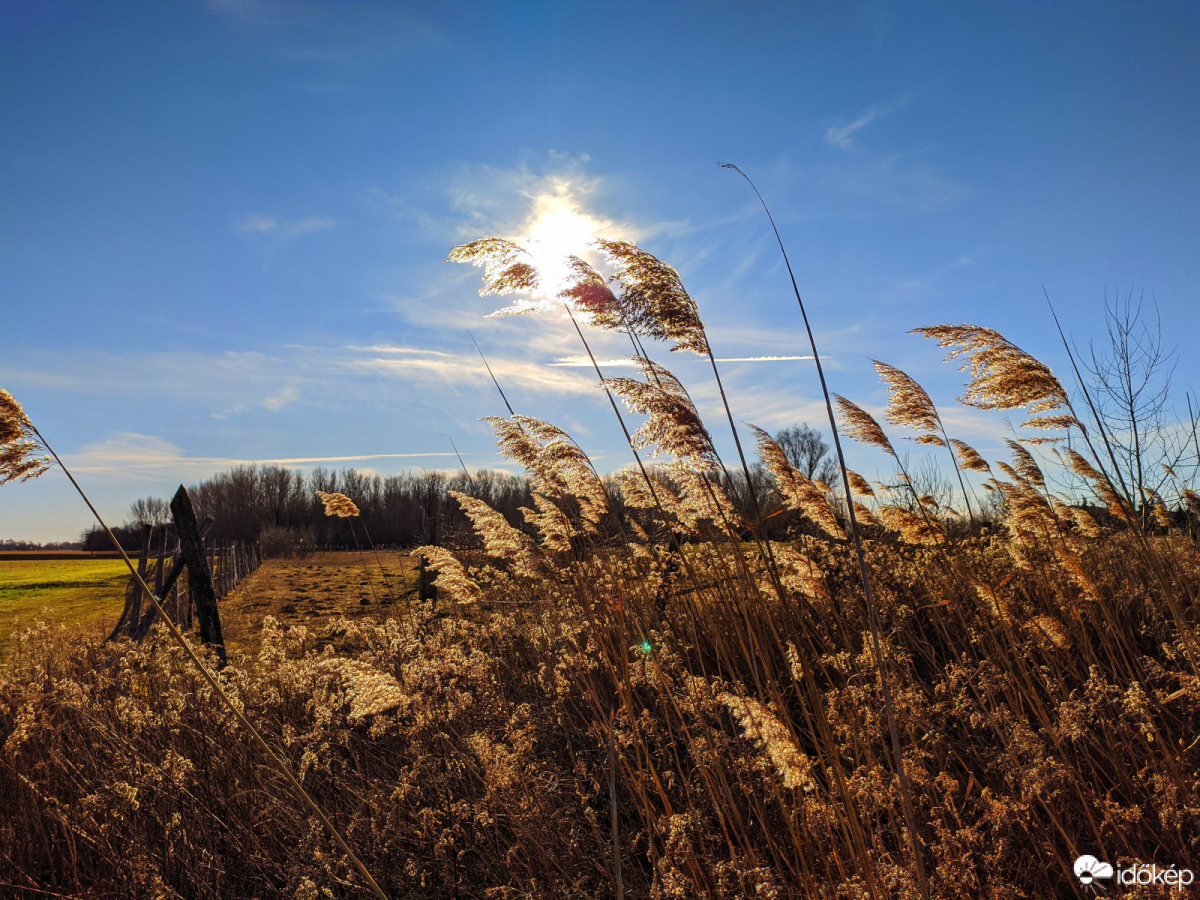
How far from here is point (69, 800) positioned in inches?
141

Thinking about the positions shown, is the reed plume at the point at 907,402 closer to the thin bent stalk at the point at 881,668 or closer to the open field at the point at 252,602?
the thin bent stalk at the point at 881,668

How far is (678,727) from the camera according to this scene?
332cm

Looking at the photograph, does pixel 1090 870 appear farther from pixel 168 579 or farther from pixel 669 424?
pixel 168 579

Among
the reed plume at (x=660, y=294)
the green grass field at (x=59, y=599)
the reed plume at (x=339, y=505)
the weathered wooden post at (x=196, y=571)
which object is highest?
the reed plume at (x=660, y=294)

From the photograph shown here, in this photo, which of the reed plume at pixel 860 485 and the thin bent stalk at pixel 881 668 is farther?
the reed plume at pixel 860 485

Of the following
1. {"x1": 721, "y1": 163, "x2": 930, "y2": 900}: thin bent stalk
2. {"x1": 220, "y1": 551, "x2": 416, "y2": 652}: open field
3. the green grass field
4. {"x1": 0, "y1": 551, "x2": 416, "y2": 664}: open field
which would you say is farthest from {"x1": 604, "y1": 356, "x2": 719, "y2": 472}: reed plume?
the green grass field

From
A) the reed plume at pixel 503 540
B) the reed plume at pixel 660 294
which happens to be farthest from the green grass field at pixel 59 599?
the reed plume at pixel 660 294

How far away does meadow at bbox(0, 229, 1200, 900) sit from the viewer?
6.59 ft

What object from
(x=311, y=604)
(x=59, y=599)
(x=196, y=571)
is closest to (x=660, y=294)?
(x=196, y=571)

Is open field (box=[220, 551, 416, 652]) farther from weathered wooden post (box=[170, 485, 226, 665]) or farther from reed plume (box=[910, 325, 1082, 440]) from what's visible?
reed plume (box=[910, 325, 1082, 440])
